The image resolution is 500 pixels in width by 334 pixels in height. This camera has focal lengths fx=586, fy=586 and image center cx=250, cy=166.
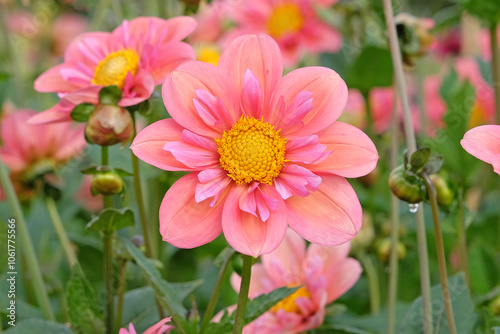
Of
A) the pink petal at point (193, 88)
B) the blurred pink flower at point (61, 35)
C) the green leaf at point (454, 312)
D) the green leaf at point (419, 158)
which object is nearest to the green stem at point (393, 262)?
the green leaf at point (454, 312)

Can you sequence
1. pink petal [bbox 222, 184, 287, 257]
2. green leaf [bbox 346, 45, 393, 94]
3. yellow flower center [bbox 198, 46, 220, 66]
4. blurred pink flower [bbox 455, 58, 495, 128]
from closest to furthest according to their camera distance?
pink petal [bbox 222, 184, 287, 257] < green leaf [bbox 346, 45, 393, 94] < blurred pink flower [bbox 455, 58, 495, 128] < yellow flower center [bbox 198, 46, 220, 66]

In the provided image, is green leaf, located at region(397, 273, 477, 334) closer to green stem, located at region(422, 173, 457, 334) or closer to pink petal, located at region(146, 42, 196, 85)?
green stem, located at region(422, 173, 457, 334)

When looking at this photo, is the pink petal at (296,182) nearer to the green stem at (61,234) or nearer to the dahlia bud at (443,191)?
the dahlia bud at (443,191)

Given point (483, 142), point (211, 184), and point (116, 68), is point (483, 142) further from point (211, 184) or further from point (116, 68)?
point (116, 68)

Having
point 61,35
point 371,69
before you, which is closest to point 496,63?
point 371,69

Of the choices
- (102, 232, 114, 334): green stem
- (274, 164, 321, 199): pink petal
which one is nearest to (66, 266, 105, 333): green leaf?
(102, 232, 114, 334): green stem

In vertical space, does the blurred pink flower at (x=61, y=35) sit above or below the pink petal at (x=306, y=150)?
above
